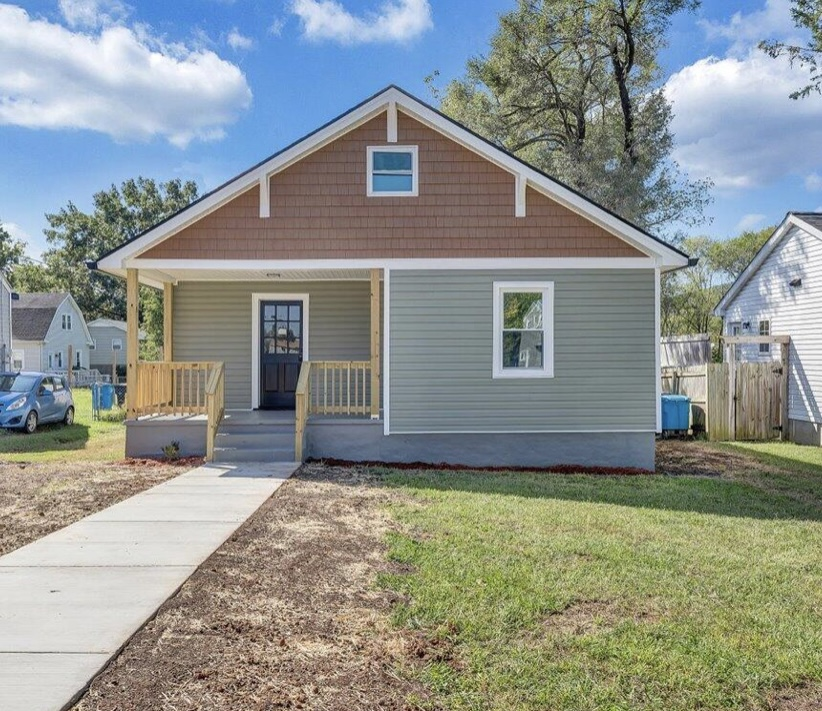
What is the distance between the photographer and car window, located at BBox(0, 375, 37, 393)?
14.4 metres

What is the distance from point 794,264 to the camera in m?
14.4

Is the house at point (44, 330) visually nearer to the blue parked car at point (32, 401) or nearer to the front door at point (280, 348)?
the blue parked car at point (32, 401)

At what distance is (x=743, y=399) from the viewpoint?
13742 millimetres

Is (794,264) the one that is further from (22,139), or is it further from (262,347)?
(22,139)

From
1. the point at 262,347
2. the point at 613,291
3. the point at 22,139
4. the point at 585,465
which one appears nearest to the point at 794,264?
the point at 613,291

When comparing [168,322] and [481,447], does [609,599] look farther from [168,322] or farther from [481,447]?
[168,322]

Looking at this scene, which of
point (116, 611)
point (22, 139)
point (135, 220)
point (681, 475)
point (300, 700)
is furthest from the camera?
point (135, 220)

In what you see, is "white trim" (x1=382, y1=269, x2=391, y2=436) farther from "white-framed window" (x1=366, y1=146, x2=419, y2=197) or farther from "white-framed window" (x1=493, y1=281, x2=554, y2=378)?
"white-framed window" (x1=493, y1=281, x2=554, y2=378)

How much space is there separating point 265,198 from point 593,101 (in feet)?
46.0

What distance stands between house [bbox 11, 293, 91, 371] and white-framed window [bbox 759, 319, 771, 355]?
1297 inches

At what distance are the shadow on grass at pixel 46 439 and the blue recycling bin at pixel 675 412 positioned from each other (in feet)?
41.4

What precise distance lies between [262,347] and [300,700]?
967 centimetres

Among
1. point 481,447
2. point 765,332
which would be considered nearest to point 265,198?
point 481,447

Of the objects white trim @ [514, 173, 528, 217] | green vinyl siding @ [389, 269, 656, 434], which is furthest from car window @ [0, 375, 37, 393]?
white trim @ [514, 173, 528, 217]
